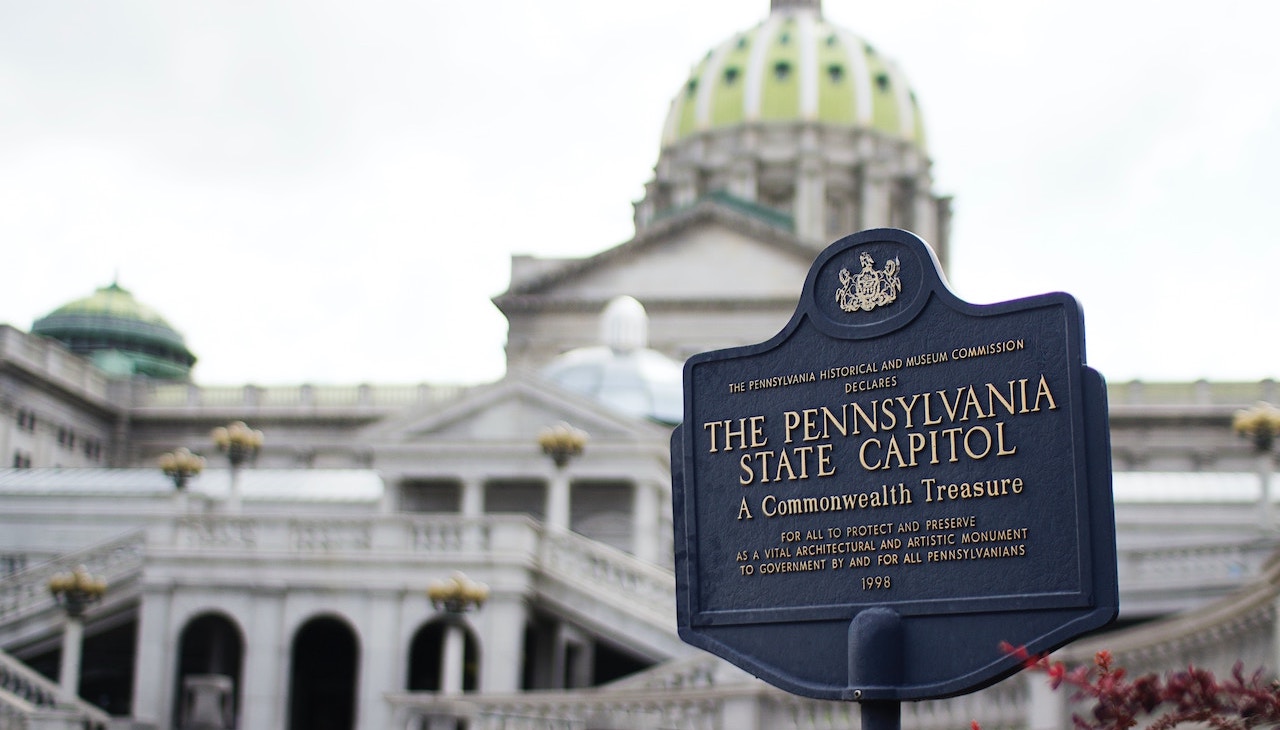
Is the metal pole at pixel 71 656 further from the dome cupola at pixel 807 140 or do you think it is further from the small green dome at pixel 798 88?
the small green dome at pixel 798 88

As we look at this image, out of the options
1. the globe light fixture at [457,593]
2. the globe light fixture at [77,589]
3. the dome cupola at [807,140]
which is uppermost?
the dome cupola at [807,140]

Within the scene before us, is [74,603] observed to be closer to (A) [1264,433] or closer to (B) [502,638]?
(B) [502,638]

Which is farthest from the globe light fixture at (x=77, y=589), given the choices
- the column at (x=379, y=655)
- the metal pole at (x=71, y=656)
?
the column at (x=379, y=655)

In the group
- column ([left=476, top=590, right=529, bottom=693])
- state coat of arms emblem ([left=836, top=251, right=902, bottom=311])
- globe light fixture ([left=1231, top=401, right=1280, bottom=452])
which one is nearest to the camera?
state coat of arms emblem ([left=836, top=251, right=902, bottom=311])

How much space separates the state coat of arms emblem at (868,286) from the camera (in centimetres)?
1143

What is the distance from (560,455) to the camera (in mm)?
41625

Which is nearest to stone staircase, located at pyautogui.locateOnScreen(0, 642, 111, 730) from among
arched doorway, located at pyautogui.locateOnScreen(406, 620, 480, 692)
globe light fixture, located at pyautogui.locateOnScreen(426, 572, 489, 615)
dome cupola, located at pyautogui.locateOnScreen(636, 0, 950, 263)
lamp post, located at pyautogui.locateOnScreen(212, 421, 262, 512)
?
arched doorway, located at pyautogui.locateOnScreen(406, 620, 480, 692)

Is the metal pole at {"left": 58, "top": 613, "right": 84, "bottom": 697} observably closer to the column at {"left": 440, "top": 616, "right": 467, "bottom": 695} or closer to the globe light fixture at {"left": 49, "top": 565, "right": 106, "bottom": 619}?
the globe light fixture at {"left": 49, "top": 565, "right": 106, "bottom": 619}

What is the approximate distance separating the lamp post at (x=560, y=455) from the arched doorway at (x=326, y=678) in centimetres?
551

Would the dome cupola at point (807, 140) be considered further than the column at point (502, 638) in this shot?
Yes

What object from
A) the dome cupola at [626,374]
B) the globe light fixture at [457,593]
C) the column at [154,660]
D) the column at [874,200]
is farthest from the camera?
the column at [874,200]

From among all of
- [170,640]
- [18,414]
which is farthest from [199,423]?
[170,640]

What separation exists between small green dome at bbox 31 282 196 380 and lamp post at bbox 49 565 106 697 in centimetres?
5571

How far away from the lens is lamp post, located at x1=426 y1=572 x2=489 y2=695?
1325 inches
